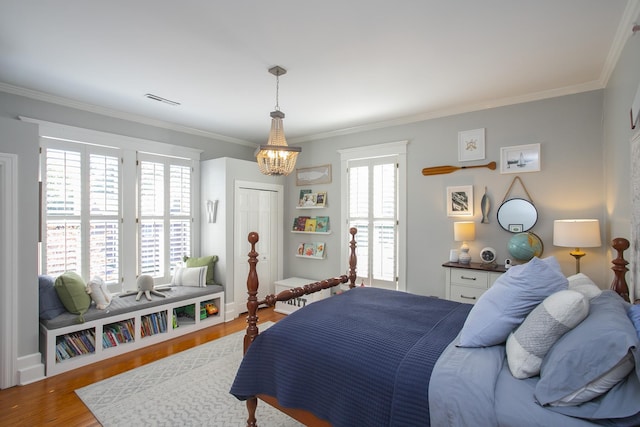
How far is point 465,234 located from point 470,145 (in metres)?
1.06

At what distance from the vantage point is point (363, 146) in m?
4.57

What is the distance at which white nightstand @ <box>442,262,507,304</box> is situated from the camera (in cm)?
325

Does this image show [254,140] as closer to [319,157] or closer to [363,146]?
[319,157]

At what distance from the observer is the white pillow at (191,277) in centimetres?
427

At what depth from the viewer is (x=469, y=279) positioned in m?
3.38

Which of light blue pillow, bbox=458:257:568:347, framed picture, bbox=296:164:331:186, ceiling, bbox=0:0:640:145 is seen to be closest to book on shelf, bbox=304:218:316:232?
framed picture, bbox=296:164:331:186

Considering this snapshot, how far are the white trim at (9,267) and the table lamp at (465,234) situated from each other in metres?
4.30

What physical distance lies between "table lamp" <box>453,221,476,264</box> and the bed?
5.10 feet

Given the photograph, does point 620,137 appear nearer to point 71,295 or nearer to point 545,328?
point 545,328

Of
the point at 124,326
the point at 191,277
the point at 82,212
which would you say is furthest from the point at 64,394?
the point at 82,212

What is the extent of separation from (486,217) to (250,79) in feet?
9.62

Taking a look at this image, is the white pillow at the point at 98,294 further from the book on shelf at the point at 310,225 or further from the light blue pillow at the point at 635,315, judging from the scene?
the light blue pillow at the point at 635,315

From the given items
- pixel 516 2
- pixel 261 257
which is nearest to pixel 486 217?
pixel 516 2

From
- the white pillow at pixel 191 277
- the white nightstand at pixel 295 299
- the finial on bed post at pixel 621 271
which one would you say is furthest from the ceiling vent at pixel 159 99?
the finial on bed post at pixel 621 271
